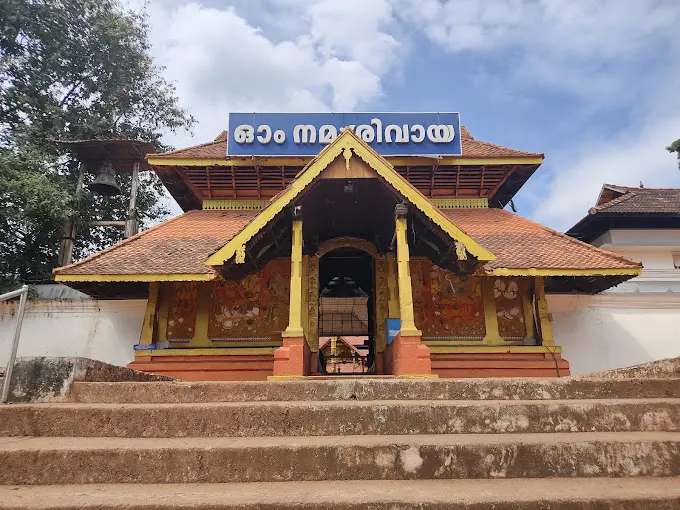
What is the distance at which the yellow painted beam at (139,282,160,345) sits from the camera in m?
9.02

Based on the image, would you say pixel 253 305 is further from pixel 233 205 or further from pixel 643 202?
pixel 643 202

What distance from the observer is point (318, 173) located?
739 centimetres

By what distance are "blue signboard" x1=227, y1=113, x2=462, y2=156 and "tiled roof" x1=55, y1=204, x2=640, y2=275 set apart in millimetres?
1545

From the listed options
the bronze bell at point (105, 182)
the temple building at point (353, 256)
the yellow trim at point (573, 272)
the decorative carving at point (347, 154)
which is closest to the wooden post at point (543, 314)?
the temple building at point (353, 256)

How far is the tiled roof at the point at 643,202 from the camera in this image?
1371 cm

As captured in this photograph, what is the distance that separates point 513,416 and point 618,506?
3.56 ft

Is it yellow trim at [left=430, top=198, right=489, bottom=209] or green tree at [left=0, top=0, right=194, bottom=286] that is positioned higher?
green tree at [left=0, top=0, right=194, bottom=286]

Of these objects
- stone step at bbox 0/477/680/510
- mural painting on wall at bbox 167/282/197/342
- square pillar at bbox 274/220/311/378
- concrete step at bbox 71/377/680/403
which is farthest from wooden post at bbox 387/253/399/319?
stone step at bbox 0/477/680/510

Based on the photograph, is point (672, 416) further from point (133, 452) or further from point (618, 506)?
point (133, 452)

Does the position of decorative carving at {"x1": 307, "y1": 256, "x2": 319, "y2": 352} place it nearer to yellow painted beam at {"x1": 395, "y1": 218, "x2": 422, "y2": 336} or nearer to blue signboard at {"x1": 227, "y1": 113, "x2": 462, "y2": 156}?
yellow painted beam at {"x1": 395, "y1": 218, "x2": 422, "y2": 336}

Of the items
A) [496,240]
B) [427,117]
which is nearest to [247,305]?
[496,240]

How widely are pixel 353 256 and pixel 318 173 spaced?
13.1 feet

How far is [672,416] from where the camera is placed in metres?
3.90

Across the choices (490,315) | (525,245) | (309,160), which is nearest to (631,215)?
(525,245)
